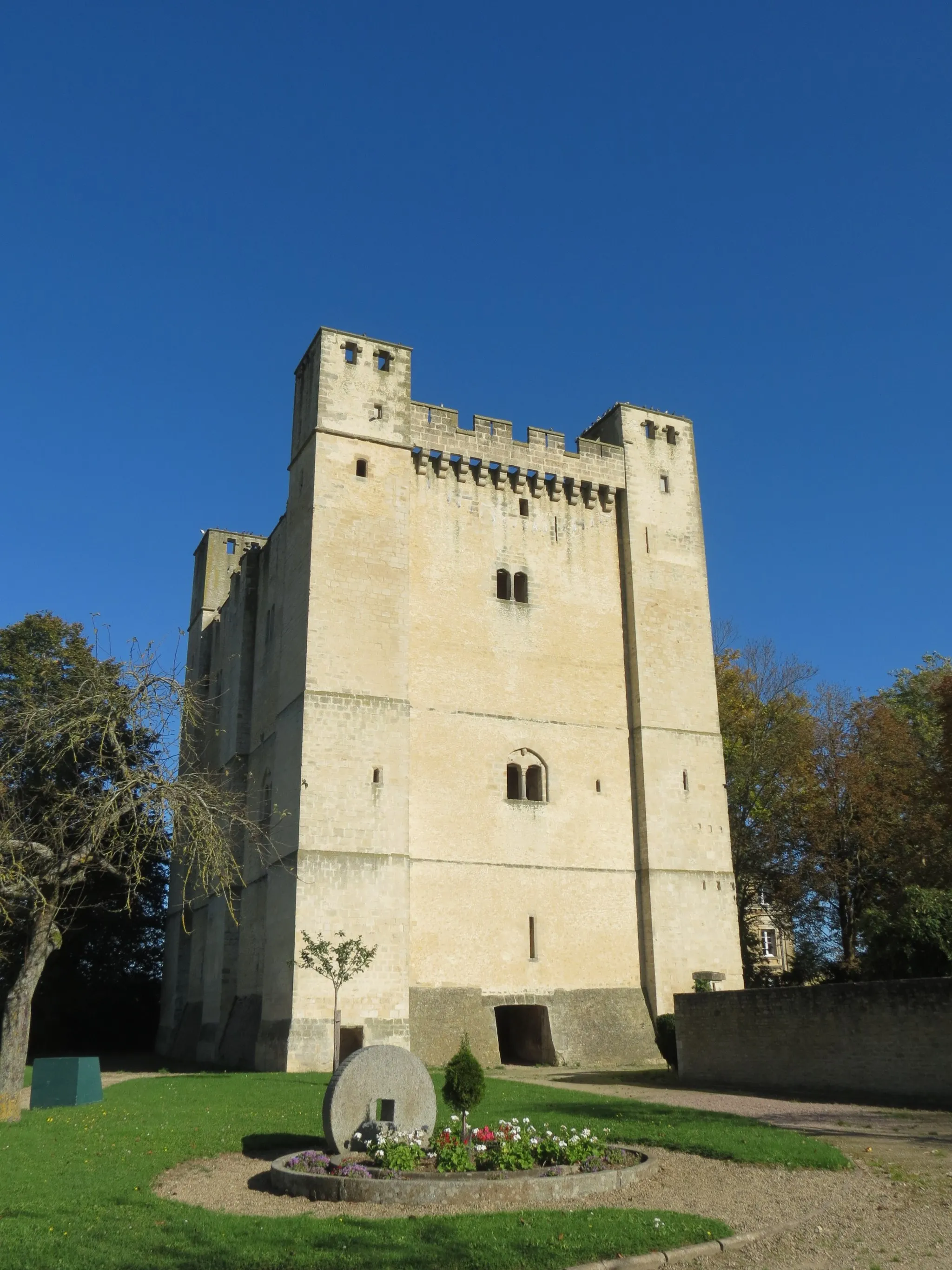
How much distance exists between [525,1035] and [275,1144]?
45.4 ft

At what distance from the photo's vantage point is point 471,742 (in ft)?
82.5

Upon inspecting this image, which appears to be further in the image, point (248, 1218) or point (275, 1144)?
point (275, 1144)

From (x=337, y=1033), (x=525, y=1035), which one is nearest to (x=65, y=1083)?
(x=337, y=1033)

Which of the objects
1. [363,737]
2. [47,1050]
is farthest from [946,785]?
[47,1050]

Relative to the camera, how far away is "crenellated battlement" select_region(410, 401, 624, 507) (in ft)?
89.1

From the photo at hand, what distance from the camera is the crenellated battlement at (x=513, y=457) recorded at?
27.2m

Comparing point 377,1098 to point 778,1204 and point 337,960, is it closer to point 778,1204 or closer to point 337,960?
point 778,1204

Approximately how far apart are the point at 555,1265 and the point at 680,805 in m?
20.0

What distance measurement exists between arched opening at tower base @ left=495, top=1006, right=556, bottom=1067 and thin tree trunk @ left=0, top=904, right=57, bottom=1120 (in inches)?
468

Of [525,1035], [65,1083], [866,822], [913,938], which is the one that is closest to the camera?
[65,1083]

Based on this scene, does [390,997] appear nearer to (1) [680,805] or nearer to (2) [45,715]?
(1) [680,805]

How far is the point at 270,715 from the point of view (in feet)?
89.6

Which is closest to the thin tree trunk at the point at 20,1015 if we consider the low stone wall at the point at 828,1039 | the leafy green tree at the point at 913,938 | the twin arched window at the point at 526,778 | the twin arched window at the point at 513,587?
the low stone wall at the point at 828,1039

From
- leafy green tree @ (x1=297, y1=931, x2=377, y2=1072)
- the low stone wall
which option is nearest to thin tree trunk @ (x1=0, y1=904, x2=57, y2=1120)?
leafy green tree @ (x1=297, y1=931, x2=377, y2=1072)
